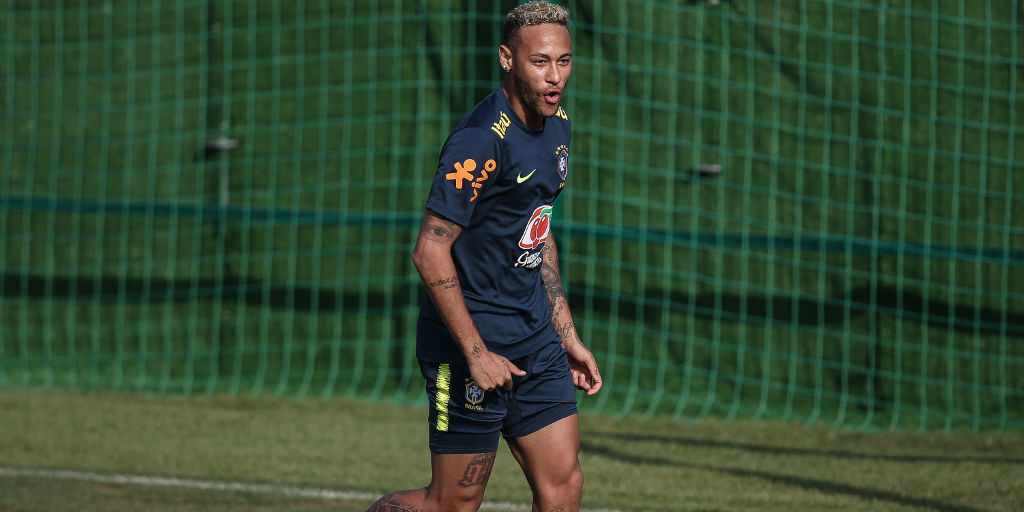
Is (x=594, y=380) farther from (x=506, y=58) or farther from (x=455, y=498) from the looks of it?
(x=506, y=58)

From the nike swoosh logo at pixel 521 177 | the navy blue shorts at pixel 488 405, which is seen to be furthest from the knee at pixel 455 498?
the nike swoosh logo at pixel 521 177

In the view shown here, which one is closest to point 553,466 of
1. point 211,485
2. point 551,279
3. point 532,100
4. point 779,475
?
point 551,279

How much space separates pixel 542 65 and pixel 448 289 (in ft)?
2.41

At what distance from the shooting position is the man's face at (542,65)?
3.94 metres

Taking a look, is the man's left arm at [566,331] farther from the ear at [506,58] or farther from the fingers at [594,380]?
the ear at [506,58]

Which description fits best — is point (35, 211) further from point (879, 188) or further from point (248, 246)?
point (879, 188)

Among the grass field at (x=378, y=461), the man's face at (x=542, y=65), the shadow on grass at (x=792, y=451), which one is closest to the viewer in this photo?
the man's face at (x=542, y=65)

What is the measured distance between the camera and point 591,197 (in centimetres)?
964

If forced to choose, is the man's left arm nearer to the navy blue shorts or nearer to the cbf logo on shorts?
the navy blue shorts

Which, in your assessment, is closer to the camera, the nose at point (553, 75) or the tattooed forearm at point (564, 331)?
the nose at point (553, 75)

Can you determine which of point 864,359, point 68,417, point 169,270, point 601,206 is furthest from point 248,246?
point 864,359

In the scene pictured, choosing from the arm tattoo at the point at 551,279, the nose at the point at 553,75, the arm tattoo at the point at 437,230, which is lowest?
the arm tattoo at the point at 551,279

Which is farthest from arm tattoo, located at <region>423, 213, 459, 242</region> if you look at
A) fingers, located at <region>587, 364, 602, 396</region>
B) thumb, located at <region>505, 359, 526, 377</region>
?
fingers, located at <region>587, 364, 602, 396</region>

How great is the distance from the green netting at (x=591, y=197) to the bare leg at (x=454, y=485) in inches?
201
